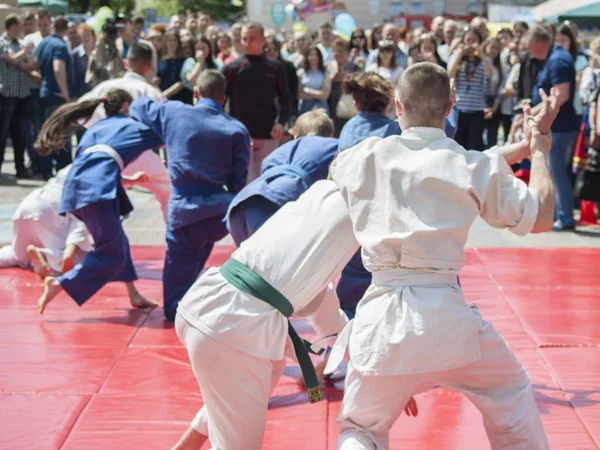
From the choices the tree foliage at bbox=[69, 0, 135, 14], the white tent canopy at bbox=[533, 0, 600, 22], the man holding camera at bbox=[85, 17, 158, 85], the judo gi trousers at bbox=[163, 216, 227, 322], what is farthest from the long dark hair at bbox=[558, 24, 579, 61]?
the tree foliage at bbox=[69, 0, 135, 14]

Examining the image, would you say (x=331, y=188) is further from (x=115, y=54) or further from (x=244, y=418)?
(x=115, y=54)

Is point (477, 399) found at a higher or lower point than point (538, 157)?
lower

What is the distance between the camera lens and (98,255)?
16.9ft

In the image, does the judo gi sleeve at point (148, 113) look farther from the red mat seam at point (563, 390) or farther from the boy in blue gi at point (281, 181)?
the red mat seam at point (563, 390)

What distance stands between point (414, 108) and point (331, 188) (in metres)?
0.42

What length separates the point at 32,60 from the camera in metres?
10.2

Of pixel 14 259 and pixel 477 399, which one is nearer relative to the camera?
pixel 477 399

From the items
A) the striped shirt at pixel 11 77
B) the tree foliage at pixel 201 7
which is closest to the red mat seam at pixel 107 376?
the striped shirt at pixel 11 77

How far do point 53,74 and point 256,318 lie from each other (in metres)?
8.18

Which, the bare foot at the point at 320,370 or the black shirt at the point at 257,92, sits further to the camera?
the black shirt at the point at 257,92

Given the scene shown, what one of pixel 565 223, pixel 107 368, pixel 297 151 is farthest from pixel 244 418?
pixel 565 223

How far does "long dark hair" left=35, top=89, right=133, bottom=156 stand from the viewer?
207 inches

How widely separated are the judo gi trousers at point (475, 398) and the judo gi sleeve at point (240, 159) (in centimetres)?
253

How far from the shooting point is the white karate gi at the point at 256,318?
283 centimetres
